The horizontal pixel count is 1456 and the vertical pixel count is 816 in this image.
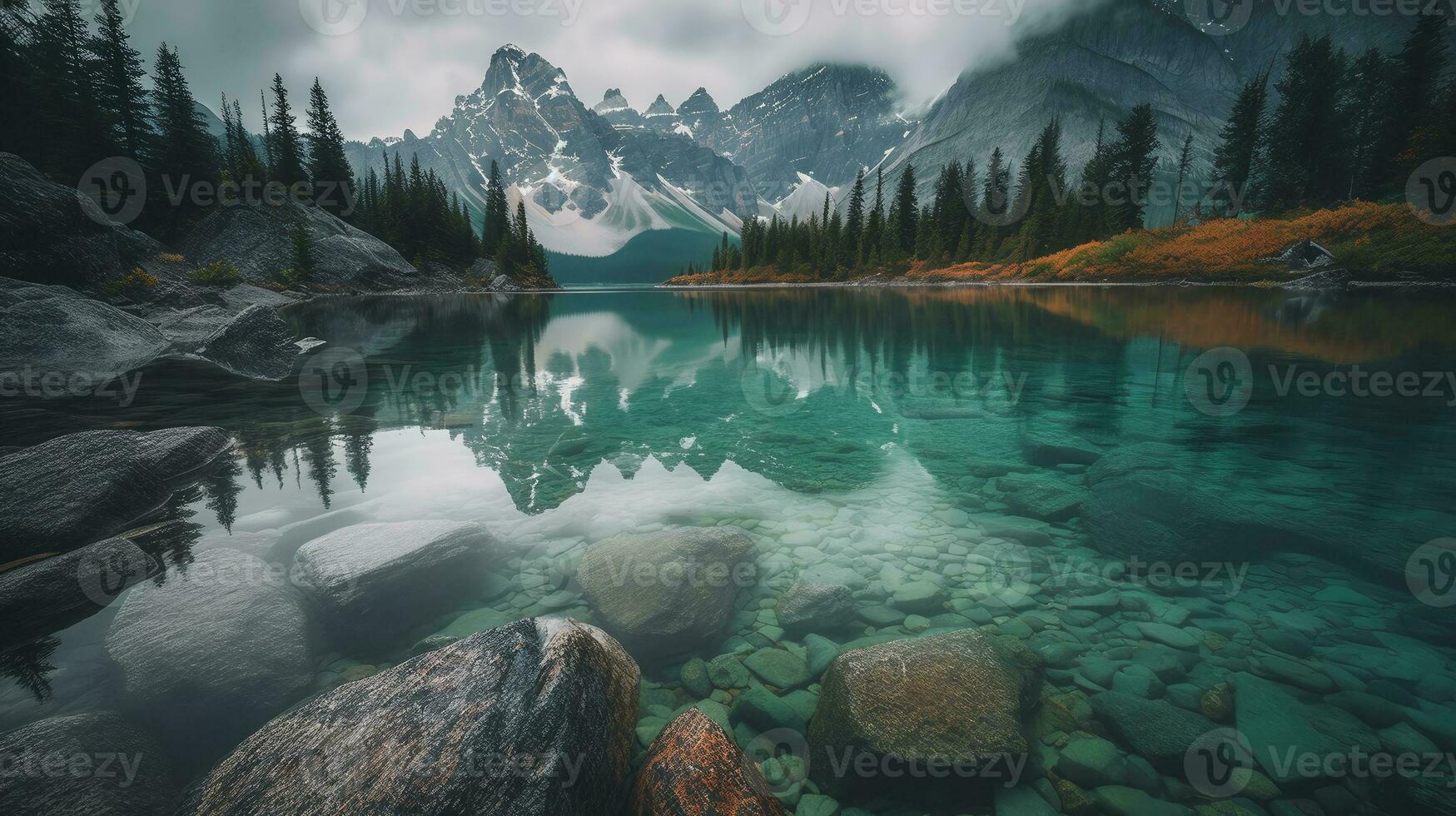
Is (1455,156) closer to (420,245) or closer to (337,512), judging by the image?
(337,512)

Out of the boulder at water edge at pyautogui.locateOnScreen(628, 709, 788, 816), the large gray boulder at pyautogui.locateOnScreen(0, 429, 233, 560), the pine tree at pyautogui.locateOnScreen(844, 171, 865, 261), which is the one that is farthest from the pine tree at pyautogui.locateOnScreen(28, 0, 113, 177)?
the pine tree at pyautogui.locateOnScreen(844, 171, 865, 261)

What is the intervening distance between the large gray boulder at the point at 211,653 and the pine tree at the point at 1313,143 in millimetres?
95906

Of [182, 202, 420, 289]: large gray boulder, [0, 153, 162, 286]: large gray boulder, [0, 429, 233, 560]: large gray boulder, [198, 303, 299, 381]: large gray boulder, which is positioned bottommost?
[0, 429, 233, 560]: large gray boulder

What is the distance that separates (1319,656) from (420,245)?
343ft

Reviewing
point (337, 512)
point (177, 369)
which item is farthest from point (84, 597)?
point (177, 369)

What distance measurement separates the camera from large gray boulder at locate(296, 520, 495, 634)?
5.55 metres

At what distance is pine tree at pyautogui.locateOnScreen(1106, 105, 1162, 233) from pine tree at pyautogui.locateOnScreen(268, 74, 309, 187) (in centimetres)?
11255

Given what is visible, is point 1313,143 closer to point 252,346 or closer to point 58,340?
point 252,346

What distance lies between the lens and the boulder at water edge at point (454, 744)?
287 cm

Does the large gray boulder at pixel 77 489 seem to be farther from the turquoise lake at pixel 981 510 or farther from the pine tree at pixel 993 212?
the pine tree at pixel 993 212

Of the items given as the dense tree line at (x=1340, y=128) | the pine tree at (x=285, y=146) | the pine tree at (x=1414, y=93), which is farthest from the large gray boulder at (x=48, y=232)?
the pine tree at (x=1414, y=93)

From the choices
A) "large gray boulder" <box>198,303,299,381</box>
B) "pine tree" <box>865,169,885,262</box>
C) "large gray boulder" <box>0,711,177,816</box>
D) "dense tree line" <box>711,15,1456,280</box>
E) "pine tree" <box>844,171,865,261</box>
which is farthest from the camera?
"pine tree" <box>844,171,865,261</box>

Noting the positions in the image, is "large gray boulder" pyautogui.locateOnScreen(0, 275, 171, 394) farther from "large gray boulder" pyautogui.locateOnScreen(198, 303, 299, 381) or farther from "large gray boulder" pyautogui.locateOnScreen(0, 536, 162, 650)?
"large gray boulder" pyautogui.locateOnScreen(0, 536, 162, 650)

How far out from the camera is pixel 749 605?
244 inches
